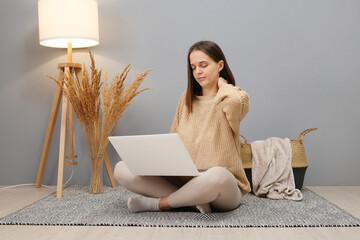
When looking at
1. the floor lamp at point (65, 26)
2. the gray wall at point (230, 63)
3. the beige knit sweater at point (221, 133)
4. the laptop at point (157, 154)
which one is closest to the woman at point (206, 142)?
the beige knit sweater at point (221, 133)

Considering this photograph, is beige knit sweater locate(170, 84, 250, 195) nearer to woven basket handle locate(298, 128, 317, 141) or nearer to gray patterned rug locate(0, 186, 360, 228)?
gray patterned rug locate(0, 186, 360, 228)

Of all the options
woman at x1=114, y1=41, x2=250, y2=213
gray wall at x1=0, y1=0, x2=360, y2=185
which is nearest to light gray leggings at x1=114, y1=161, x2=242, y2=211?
woman at x1=114, y1=41, x2=250, y2=213

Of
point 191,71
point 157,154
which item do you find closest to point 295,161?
point 191,71

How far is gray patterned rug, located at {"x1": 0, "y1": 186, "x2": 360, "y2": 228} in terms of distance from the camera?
5.93 feet

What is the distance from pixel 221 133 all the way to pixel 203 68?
342mm

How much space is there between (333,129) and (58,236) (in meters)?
2.06

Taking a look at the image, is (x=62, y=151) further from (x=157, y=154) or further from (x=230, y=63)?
(x=230, y=63)

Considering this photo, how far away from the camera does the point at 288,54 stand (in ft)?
9.80

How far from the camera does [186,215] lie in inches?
76.7

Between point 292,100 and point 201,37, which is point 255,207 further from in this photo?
point 201,37

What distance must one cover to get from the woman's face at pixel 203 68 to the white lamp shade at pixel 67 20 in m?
0.89

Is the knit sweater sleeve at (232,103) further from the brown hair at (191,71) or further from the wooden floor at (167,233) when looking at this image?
the wooden floor at (167,233)

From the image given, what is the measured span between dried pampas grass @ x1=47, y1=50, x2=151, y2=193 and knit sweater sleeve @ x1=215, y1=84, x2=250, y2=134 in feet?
2.56

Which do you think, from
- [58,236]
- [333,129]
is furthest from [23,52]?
[333,129]
